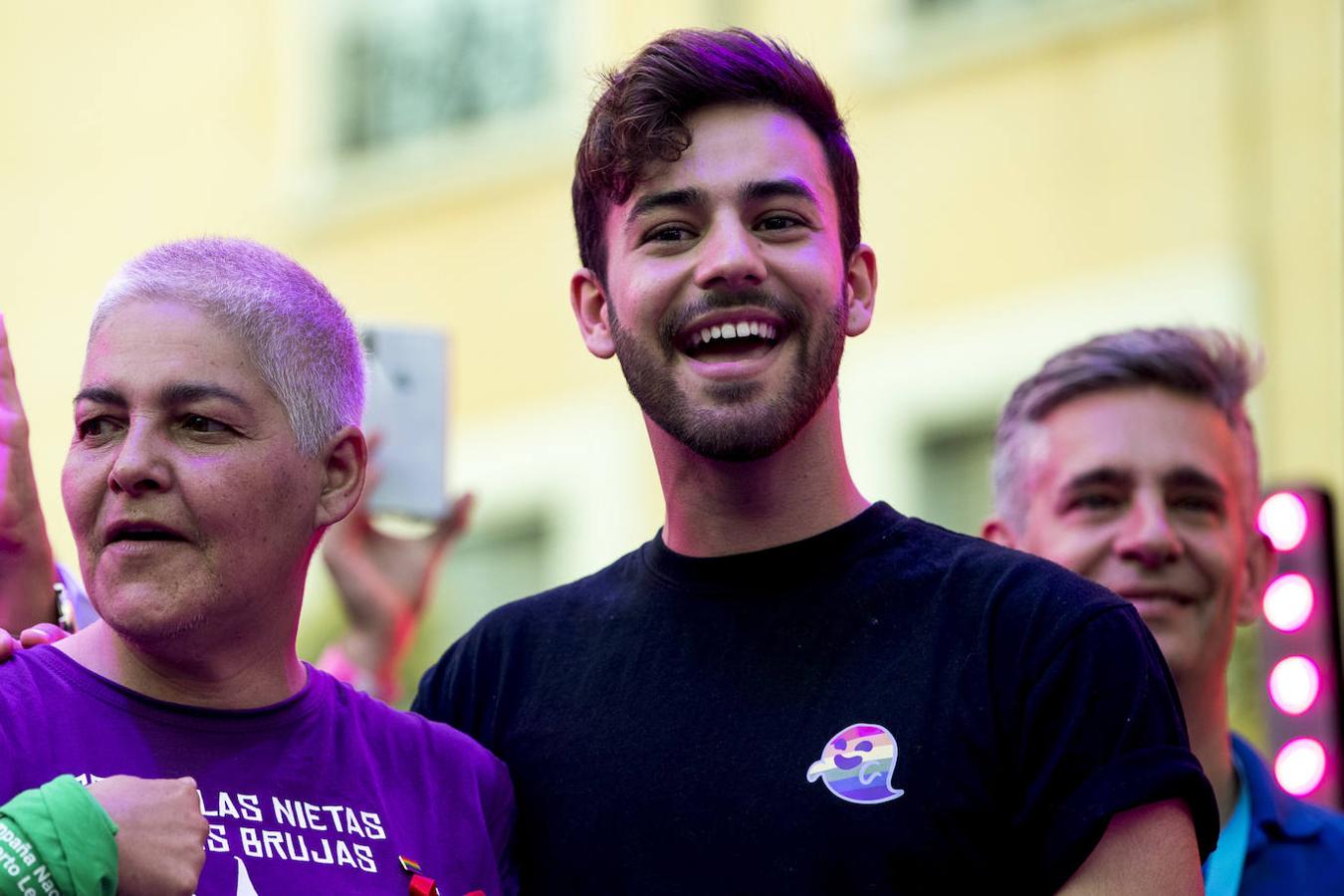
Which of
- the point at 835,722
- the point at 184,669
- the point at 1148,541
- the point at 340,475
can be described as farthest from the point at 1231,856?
the point at 184,669

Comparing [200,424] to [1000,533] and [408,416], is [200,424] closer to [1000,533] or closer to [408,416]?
[1000,533]

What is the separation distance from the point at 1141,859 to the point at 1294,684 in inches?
101

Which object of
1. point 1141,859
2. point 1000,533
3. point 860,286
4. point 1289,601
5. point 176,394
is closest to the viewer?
point 1141,859

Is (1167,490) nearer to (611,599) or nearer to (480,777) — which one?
(611,599)

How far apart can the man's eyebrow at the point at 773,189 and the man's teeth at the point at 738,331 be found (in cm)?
20

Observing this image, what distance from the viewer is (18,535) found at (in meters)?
3.76

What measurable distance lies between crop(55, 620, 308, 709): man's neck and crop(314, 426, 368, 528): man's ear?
0.22 m

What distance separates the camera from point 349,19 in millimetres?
13859

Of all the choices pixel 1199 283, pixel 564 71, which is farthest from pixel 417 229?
pixel 1199 283

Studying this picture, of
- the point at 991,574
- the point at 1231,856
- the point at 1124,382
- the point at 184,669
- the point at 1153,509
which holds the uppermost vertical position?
the point at 1124,382

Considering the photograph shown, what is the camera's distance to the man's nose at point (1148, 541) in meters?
4.63

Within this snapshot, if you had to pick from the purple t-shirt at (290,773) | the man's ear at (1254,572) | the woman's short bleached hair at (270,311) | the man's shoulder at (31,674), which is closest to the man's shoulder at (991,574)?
the purple t-shirt at (290,773)

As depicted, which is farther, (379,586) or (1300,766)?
(379,586)

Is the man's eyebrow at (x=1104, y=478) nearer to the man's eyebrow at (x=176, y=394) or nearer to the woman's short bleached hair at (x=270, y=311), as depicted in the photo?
the woman's short bleached hair at (x=270, y=311)
